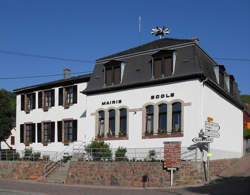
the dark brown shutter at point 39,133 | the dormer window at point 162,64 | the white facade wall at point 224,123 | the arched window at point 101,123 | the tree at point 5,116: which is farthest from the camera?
the tree at point 5,116

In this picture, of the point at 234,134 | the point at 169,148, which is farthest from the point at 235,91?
the point at 169,148

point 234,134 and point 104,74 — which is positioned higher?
point 104,74

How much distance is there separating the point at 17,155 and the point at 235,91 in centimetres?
1881

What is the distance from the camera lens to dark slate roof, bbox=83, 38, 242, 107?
75.9ft

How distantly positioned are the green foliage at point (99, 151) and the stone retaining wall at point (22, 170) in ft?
13.3

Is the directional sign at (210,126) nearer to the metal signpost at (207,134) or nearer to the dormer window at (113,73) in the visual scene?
the metal signpost at (207,134)

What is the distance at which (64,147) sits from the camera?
30797 millimetres

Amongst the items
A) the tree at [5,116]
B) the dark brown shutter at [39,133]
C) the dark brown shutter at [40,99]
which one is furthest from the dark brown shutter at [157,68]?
the tree at [5,116]

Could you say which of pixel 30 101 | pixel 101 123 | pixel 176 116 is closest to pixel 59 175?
pixel 101 123

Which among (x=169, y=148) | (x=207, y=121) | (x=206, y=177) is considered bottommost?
(x=206, y=177)

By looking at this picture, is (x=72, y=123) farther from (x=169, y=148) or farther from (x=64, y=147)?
(x=169, y=148)

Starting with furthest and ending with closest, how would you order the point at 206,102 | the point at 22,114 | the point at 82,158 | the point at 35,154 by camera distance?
1. the point at 22,114
2. the point at 35,154
3. the point at 82,158
4. the point at 206,102

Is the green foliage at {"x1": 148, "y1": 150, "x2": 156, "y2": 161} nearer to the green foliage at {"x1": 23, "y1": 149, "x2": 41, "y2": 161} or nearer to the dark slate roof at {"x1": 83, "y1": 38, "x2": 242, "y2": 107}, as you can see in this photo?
the dark slate roof at {"x1": 83, "y1": 38, "x2": 242, "y2": 107}

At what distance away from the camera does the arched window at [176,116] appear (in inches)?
915
